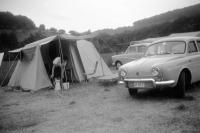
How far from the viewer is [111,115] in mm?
4262

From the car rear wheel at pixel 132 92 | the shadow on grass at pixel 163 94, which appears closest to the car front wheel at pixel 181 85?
the shadow on grass at pixel 163 94

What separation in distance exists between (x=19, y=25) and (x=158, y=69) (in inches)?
1345

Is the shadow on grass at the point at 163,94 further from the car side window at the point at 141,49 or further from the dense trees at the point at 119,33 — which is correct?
the dense trees at the point at 119,33

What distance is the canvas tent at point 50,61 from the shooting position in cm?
855

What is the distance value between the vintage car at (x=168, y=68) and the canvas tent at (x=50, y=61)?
4098mm

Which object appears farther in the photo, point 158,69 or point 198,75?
point 198,75

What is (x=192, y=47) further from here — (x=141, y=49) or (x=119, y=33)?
(x=119, y=33)

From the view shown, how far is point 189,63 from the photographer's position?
5230 mm

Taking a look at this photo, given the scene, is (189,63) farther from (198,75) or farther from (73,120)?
(73,120)

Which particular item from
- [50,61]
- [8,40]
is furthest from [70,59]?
[8,40]

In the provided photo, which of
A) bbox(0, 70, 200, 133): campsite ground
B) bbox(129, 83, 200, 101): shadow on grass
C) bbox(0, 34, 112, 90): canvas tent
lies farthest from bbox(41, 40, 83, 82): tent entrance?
bbox(129, 83, 200, 101): shadow on grass

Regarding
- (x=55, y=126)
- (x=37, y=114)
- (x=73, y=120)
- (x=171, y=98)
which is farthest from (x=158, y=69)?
(x=37, y=114)

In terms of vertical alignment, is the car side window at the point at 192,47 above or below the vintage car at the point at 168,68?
above

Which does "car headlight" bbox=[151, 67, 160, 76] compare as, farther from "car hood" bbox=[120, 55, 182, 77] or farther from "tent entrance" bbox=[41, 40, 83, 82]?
"tent entrance" bbox=[41, 40, 83, 82]
